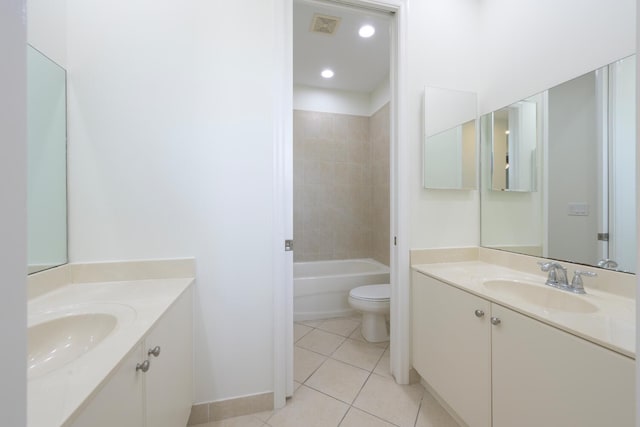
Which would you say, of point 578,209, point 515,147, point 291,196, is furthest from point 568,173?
point 291,196

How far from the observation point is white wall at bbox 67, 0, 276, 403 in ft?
4.16

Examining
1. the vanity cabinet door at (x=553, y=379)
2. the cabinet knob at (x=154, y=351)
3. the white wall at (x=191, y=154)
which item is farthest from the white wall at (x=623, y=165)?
the cabinet knob at (x=154, y=351)

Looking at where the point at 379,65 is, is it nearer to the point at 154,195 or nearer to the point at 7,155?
the point at 154,195

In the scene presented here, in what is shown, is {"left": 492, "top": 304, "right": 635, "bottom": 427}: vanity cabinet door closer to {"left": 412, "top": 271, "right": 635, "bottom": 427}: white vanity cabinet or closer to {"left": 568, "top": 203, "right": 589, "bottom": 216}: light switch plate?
{"left": 412, "top": 271, "right": 635, "bottom": 427}: white vanity cabinet

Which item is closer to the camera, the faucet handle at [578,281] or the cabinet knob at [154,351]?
the cabinet knob at [154,351]

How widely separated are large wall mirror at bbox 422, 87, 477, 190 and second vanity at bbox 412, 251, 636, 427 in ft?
1.85

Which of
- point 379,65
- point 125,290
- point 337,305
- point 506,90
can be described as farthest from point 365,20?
point 337,305

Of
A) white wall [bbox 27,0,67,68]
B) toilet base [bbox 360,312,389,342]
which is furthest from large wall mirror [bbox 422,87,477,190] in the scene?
white wall [bbox 27,0,67,68]

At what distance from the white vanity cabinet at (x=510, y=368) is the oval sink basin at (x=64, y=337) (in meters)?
1.43

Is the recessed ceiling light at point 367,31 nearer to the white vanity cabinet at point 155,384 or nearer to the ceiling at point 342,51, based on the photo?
the ceiling at point 342,51

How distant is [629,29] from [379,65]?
1.98 m

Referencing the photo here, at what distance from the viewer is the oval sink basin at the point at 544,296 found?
1.09m

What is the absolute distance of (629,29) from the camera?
108 cm

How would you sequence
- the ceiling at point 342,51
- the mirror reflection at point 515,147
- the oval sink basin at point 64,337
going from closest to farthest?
the oval sink basin at point 64,337
the mirror reflection at point 515,147
the ceiling at point 342,51
